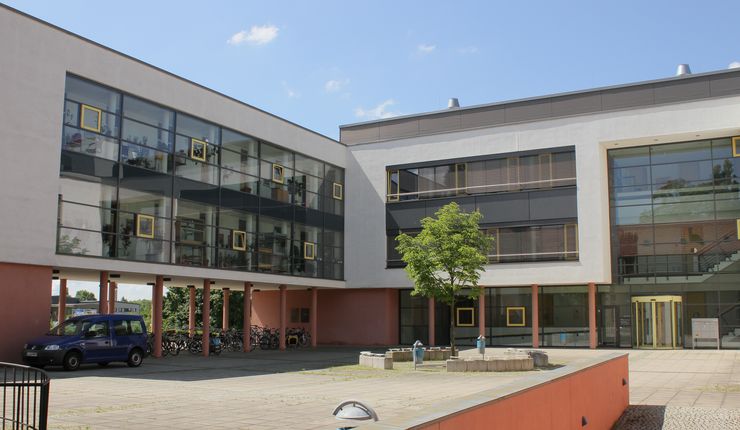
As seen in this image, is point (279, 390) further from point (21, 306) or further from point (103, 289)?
point (103, 289)

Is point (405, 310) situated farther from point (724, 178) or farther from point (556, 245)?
point (724, 178)

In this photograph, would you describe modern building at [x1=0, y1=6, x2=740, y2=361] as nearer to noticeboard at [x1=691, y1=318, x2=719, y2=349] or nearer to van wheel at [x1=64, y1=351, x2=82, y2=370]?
noticeboard at [x1=691, y1=318, x2=719, y2=349]

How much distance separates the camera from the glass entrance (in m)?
32.3

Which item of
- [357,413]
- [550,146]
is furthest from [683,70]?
[357,413]

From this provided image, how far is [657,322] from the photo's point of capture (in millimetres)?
32750

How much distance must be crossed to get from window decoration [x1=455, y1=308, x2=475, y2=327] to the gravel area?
22571mm

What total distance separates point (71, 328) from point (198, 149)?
31.9ft

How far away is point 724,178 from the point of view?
31.9 metres

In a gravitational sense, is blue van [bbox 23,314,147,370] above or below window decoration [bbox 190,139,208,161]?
below

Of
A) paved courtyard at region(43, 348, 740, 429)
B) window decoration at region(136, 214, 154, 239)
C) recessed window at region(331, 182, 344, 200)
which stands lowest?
paved courtyard at region(43, 348, 740, 429)

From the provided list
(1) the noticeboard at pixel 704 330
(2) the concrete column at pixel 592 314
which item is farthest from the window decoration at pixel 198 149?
(1) the noticeboard at pixel 704 330

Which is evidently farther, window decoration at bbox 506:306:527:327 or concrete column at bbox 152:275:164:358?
window decoration at bbox 506:306:527:327

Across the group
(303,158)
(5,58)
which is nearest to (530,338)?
(303,158)

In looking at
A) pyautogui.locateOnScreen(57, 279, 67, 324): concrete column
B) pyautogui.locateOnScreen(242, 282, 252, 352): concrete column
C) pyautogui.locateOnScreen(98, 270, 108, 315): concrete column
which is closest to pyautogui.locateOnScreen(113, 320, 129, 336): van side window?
pyautogui.locateOnScreen(98, 270, 108, 315): concrete column
